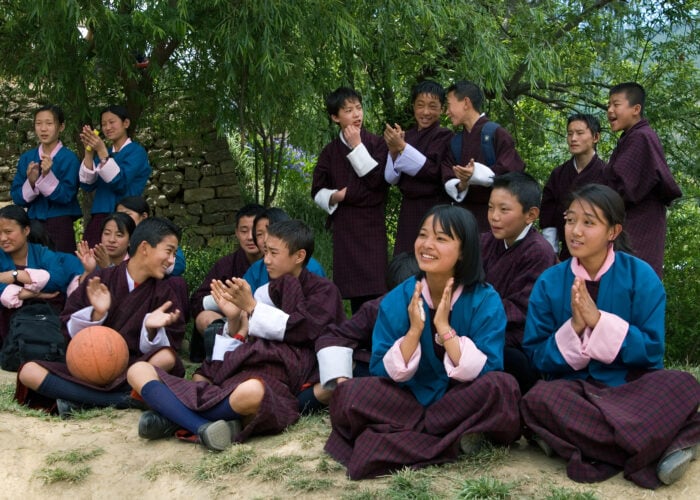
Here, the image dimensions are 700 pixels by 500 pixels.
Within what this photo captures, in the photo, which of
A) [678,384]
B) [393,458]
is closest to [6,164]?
[393,458]

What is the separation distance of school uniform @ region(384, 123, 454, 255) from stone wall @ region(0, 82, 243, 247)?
4.95 meters

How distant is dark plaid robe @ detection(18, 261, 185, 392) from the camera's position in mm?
5199

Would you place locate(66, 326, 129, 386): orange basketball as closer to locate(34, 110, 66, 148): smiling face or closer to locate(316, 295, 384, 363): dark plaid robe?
locate(316, 295, 384, 363): dark plaid robe

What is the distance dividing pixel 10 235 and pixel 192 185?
4.96 metres

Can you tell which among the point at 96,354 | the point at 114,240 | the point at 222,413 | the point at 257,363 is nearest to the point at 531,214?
the point at 257,363

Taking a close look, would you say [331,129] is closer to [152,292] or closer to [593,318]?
[152,292]

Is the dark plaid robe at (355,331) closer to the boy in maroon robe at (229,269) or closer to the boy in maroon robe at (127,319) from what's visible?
the boy in maroon robe at (127,319)

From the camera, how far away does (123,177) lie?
22.1ft

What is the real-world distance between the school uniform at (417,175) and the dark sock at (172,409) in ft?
7.13

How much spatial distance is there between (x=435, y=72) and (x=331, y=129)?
1104mm

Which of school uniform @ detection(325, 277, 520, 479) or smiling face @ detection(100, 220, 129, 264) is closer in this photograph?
school uniform @ detection(325, 277, 520, 479)

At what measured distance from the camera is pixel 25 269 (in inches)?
247

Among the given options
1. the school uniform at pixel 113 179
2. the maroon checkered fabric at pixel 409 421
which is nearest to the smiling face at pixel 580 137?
the maroon checkered fabric at pixel 409 421

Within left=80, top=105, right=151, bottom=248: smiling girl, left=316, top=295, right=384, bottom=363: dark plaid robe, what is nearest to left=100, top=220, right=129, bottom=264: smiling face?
left=80, top=105, right=151, bottom=248: smiling girl
